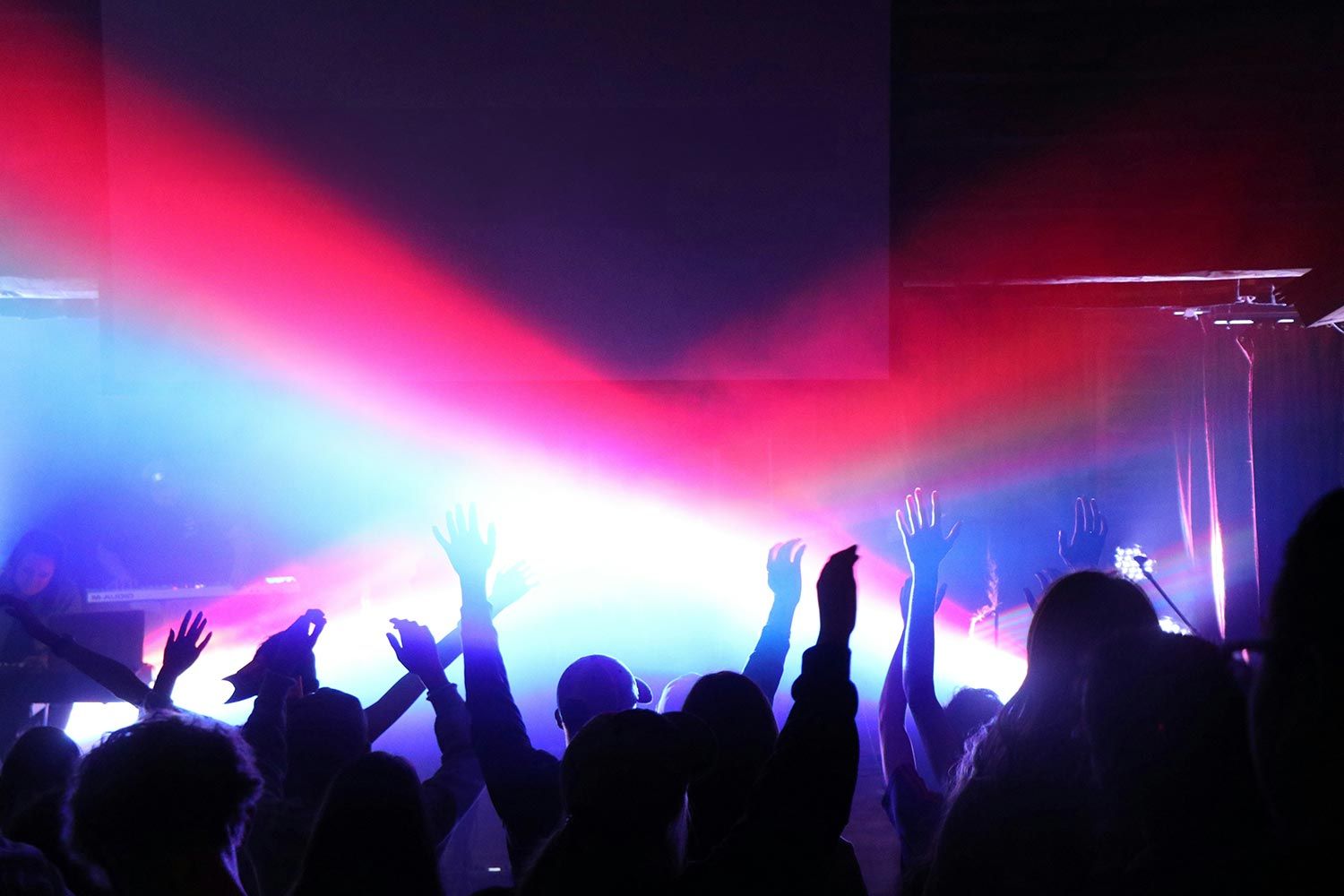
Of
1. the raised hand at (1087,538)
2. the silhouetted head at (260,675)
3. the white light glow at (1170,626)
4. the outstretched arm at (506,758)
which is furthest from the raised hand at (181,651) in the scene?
the raised hand at (1087,538)

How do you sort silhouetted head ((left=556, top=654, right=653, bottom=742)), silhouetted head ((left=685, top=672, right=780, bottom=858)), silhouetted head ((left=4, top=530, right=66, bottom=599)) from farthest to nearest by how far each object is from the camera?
1. silhouetted head ((left=4, top=530, right=66, bottom=599))
2. silhouetted head ((left=556, top=654, right=653, bottom=742))
3. silhouetted head ((left=685, top=672, right=780, bottom=858))

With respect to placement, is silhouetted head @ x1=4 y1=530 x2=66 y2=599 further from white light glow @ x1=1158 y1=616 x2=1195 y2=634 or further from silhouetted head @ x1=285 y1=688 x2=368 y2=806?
white light glow @ x1=1158 y1=616 x2=1195 y2=634

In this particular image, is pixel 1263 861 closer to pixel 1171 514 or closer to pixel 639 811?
pixel 639 811

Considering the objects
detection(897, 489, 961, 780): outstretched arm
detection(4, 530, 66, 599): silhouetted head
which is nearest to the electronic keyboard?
detection(4, 530, 66, 599): silhouetted head

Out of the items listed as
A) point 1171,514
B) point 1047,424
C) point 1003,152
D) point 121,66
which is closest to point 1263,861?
point 1003,152

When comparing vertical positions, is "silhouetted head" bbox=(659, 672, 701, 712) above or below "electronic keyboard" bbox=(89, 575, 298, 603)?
above

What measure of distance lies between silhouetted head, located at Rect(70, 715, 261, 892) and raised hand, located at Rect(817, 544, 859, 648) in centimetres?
75

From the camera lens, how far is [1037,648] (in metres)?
1.44

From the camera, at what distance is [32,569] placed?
15.9 ft

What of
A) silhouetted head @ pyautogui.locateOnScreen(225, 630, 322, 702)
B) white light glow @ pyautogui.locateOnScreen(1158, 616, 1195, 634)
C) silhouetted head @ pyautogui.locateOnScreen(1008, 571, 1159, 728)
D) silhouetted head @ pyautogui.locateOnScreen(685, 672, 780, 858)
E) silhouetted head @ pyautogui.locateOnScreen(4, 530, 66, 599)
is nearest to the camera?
silhouetted head @ pyautogui.locateOnScreen(1008, 571, 1159, 728)

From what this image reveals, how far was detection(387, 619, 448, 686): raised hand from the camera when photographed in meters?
2.10

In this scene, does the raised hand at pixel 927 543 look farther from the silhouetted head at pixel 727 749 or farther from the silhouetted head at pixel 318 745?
the silhouetted head at pixel 318 745

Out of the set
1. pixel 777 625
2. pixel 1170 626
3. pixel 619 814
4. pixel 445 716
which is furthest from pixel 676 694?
pixel 1170 626

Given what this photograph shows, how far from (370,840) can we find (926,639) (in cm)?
113
